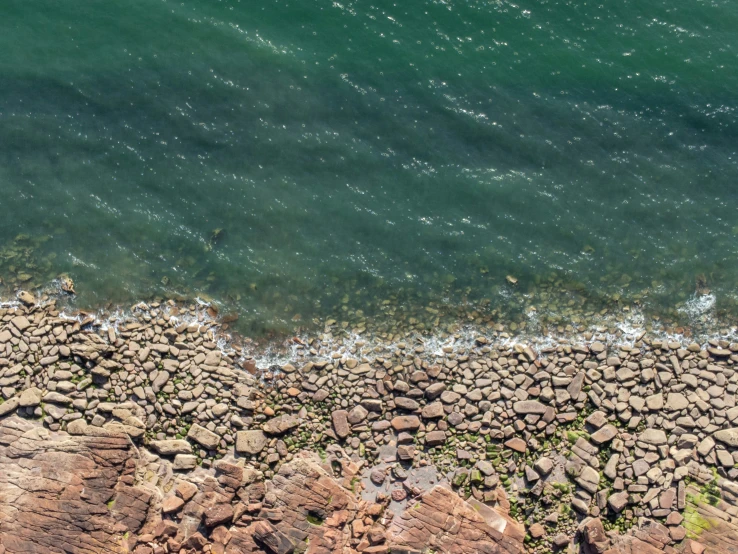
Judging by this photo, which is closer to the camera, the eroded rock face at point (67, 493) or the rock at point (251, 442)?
the eroded rock face at point (67, 493)

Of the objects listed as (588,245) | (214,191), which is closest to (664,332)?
(588,245)

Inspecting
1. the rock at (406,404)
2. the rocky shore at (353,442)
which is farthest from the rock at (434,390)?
the rock at (406,404)

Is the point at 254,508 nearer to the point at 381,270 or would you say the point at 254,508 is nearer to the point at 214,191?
the point at 381,270

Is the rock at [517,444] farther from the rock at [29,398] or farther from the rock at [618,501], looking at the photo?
the rock at [29,398]

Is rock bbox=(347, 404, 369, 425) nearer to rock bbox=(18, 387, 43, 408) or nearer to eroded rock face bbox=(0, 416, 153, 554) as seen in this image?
eroded rock face bbox=(0, 416, 153, 554)

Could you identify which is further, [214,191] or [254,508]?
[214,191]

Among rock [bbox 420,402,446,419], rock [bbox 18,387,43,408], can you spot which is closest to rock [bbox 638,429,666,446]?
rock [bbox 420,402,446,419]
